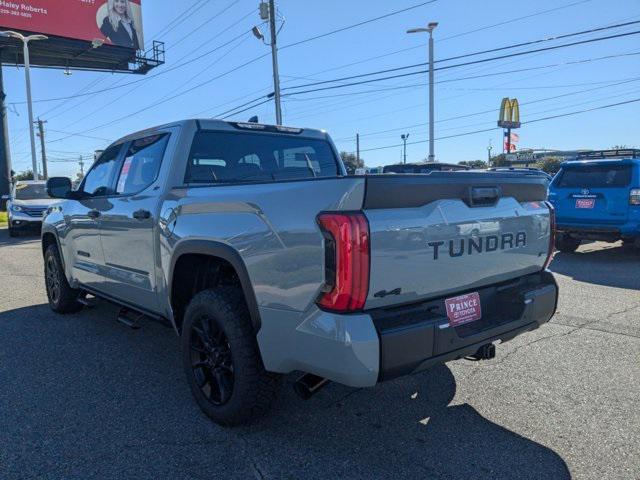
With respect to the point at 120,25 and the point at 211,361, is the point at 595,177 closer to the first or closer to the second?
the point at 211,361

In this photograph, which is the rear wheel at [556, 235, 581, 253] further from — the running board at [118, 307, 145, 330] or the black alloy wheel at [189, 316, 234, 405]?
the black alloy wheel at [189, 316, 234, 405]

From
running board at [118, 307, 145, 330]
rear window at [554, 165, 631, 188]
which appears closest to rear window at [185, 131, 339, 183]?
running board at [118, 307, 145, 330]

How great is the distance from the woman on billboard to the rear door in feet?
108

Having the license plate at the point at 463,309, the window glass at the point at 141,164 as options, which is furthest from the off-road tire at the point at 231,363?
the window glass at the point at 141,164

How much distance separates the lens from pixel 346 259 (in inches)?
92.0

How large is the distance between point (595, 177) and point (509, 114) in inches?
1025

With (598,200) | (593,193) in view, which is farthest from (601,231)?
(593,193)

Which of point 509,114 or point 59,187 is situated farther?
point 509,114

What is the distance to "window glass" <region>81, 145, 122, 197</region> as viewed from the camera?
470 cm

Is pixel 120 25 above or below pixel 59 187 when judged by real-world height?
above

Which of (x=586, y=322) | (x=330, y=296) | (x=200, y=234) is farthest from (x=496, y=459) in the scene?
(x=586, y=322)

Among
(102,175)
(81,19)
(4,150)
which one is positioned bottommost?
(102,175)

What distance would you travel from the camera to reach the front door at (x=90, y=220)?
466cm

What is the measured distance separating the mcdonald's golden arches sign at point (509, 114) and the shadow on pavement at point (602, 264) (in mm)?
24163
